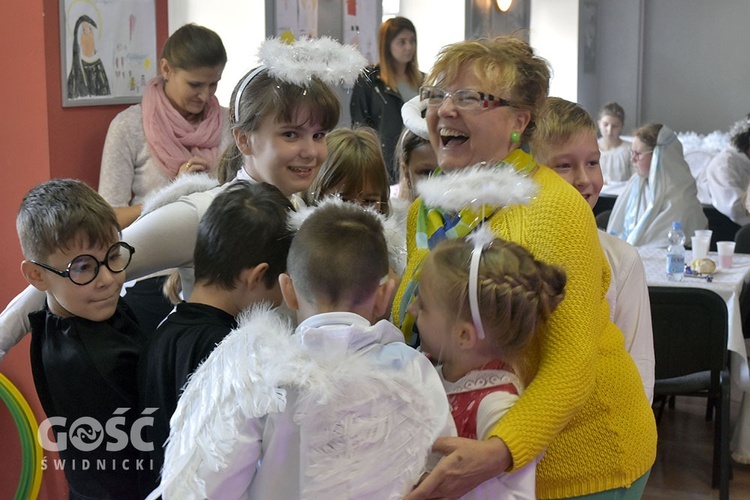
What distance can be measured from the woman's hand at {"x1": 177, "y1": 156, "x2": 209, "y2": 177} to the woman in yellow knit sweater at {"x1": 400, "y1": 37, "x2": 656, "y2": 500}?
4.82ft

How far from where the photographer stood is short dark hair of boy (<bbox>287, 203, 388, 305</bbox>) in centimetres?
152

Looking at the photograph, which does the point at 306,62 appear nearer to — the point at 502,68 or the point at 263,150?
the point at 263,150

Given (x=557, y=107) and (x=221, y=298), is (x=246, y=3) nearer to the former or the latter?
(x=557, y=107)

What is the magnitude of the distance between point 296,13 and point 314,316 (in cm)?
454

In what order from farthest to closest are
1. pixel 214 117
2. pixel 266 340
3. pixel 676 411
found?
pixel 676 411, pixel 214 117, pixel 266 340

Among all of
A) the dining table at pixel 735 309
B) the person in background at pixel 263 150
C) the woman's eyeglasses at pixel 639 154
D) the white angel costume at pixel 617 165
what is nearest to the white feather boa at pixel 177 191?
the person in background at pixel 263 150

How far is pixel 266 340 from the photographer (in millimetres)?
1476

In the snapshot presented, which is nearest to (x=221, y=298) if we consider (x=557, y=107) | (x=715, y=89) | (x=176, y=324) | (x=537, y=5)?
(x=176, y=324)

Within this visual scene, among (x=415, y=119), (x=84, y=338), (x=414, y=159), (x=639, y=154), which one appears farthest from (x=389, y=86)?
(x=84, y=338)

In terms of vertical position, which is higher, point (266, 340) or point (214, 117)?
point (214, 117)

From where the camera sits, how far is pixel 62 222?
189cm

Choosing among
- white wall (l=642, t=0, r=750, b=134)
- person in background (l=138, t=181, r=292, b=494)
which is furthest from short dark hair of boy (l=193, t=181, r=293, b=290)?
white wall (l=642, t=0, r=750, b=134)

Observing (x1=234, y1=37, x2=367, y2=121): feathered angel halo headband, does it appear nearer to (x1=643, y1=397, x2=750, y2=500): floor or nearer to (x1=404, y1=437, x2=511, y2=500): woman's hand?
(x1=404, y1=437, x2=511, y2=500): woman's hand

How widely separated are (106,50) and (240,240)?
6.42 ft
